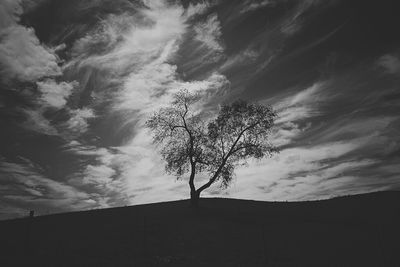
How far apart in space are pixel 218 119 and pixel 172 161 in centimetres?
852

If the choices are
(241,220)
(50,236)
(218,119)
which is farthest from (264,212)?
(50,236)

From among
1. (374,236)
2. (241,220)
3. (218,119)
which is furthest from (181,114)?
(374,236)

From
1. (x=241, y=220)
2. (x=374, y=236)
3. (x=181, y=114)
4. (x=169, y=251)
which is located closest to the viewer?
(x=169, y=251)

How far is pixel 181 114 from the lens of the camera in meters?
39.7

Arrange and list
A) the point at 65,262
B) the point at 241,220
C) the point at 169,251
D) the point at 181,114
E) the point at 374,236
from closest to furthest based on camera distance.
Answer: the point at 65,262
the point at 169,251
the point at 374,236
the point at 241,220
the point at 181,114

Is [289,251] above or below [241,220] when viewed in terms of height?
below

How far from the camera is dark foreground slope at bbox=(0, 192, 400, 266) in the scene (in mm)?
17094

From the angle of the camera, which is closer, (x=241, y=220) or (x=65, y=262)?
(x=65, y=262)

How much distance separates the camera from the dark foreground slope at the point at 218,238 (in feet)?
56.1

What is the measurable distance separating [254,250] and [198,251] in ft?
13.4

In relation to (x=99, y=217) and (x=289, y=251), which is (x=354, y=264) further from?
(x=99, y=217)

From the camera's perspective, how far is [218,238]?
23500 mm

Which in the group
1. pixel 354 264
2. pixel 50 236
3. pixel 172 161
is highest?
pixel 172 161

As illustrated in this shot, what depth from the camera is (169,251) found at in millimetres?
19344
